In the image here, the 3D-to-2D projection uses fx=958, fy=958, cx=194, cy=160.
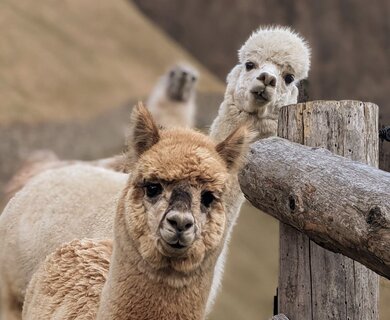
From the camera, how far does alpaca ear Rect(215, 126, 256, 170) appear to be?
326cm

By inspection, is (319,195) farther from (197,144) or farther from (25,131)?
(25,131)

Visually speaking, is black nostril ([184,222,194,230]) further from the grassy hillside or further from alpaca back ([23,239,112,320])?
the grassy hillside

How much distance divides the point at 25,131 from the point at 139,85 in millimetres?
3015

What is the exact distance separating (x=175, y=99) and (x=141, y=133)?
17.9 ft

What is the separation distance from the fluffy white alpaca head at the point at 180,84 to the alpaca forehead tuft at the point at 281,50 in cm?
421

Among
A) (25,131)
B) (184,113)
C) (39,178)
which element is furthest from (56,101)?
(39,178)

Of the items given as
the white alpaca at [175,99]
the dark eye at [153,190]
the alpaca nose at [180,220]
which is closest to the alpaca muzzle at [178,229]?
the alpaca nose at [180,220]

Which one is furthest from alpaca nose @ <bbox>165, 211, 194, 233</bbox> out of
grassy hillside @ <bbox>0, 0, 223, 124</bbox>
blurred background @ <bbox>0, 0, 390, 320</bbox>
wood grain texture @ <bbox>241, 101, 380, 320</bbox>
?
grassy hillside @ <bbox>0, 0, 223, 124</bbox>

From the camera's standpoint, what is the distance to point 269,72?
13.9 feet

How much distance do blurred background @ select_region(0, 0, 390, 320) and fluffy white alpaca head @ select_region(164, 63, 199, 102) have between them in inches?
186

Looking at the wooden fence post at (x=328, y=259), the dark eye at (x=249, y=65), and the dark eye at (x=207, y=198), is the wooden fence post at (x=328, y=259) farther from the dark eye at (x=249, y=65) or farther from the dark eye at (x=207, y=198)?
the dark eye at (x=249, y=65)

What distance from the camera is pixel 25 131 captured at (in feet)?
50.1

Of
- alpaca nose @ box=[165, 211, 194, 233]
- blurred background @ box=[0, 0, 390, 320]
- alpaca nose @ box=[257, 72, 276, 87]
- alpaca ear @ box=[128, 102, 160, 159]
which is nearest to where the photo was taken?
alpaca nose @ box=[165, 211, 194, 233]

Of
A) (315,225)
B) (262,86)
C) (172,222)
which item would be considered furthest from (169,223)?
(262,86)
